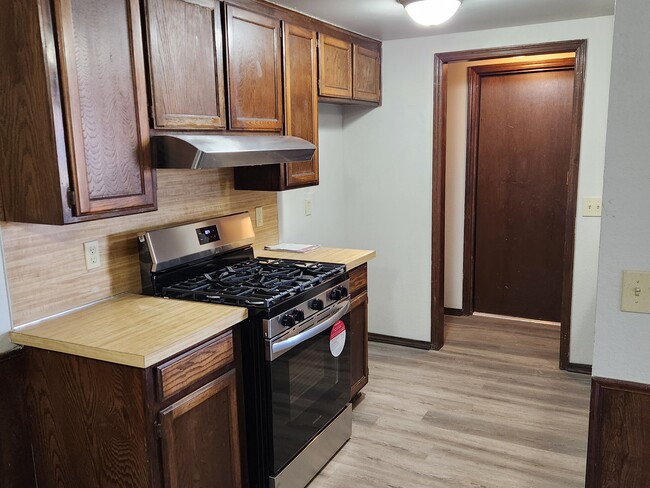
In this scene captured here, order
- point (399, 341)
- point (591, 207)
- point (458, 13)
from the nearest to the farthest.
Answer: point (458, 13)
point (591, 207)
point (399, 341)

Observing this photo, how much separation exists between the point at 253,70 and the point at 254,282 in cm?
99

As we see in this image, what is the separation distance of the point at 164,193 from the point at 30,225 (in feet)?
2.21

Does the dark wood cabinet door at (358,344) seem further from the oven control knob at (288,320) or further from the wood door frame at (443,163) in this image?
the wood door frame at (443,163)

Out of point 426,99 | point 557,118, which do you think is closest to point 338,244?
point 426,99

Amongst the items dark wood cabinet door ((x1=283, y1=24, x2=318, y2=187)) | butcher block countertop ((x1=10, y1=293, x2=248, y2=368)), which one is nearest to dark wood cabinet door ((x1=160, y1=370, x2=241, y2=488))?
butcher block countertop ((x1=10, y1=293, x2=248, y2=368))

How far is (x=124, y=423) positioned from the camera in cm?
179

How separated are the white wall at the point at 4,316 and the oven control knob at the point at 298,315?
102cm

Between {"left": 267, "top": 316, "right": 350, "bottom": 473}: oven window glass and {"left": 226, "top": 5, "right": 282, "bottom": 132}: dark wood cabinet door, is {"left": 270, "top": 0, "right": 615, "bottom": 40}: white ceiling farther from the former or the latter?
{"left": 267, "top": 316, "right": 350, "bottom": 473}: oven window glass

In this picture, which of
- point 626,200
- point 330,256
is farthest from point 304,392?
point 626,200

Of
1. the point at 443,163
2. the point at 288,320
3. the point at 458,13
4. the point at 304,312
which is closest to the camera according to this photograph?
the point at 288,320

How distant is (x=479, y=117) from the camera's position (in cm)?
468

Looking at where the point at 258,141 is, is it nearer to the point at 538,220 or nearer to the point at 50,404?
the point at 50,404

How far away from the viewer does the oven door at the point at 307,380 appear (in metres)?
2.24

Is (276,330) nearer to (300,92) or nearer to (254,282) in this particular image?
(254,282)
